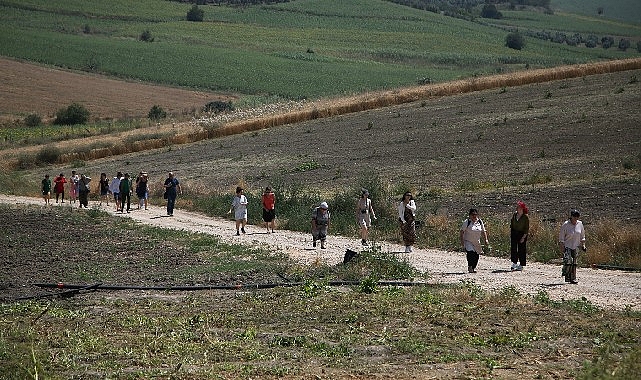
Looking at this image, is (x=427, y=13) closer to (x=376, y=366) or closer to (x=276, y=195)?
(x=276, y=195)

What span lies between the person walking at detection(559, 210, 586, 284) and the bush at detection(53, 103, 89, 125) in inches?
2499

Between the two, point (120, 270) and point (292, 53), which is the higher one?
point (292, 53)

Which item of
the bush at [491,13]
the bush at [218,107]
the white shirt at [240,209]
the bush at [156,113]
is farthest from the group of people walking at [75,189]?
the bush at [491,13]

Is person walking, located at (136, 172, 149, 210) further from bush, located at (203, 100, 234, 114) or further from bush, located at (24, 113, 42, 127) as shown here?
bush, located at (24, 113, 42, 127)

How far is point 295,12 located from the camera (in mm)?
147875

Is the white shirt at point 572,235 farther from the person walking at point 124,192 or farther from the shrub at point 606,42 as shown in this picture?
the shrub at point 606,42

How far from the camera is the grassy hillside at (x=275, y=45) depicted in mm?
103875

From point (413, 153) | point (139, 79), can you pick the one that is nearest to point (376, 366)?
point (413, 153)

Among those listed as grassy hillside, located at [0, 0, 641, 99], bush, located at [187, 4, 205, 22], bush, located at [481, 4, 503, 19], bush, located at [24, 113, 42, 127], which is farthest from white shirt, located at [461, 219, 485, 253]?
bush, located at [481, 4, 503, 19]

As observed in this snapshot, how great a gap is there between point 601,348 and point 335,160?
3441 cm

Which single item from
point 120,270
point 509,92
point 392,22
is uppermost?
point 392,22

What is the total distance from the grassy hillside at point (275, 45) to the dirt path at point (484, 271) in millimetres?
58052

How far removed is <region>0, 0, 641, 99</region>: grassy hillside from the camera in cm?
10388

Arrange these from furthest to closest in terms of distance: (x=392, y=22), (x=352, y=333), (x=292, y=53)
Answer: (x=392, y=22) < (x=292, y=53) < (x=352, y=333)
